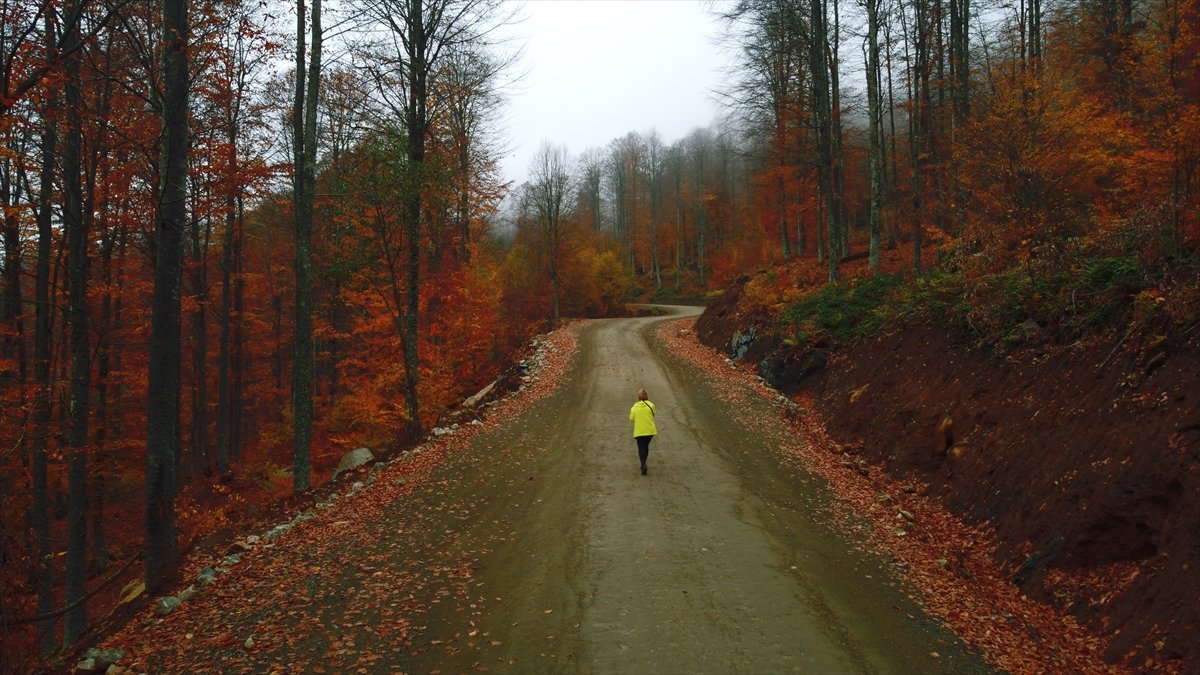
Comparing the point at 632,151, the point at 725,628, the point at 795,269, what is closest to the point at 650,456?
the point at 725,628

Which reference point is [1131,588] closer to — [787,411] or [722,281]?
[787,411]

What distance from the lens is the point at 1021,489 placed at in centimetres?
775

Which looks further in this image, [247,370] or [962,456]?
[247,370]

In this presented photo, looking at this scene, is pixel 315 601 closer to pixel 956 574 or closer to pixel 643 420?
pixel 643 420

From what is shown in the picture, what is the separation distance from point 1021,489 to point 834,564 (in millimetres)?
2783

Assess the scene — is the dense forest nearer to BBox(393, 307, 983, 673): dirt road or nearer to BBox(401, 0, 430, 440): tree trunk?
BBox(401, 0, 430, 440): tree trunk

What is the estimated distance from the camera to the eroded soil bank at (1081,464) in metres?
5.47

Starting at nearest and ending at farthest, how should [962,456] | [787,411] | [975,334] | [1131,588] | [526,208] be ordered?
[1131,588], [962,456], [975,334], [787,411], [526,208]

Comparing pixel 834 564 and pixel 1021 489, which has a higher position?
pixel 1021 489

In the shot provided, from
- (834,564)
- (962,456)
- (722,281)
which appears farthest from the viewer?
(722,281)

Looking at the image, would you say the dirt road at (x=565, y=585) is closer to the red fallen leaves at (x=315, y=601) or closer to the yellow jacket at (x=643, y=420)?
the red fallen leaves at (x=315, y=601)

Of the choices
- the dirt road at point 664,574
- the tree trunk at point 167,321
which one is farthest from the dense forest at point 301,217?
the dirt road at point 664,574

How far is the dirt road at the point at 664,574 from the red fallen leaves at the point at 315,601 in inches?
20.4

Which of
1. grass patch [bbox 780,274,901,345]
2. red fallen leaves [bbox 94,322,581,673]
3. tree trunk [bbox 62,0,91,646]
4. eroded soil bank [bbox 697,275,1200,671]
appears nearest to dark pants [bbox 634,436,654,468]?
red fallen leaves [bbox 94,322,581,673]
